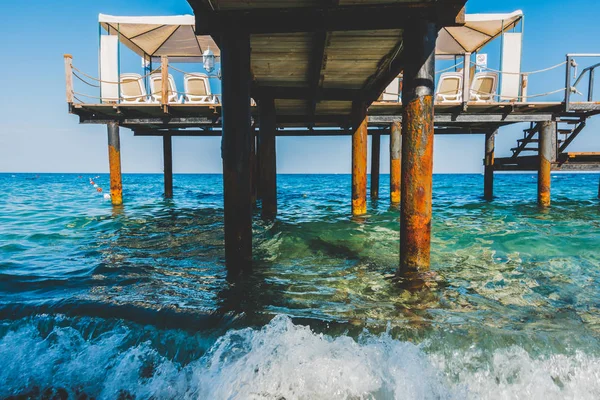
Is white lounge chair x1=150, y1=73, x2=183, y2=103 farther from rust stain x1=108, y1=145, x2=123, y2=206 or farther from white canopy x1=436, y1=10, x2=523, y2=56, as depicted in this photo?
white canopy x1=436, y1=10, x2=523, y2=56

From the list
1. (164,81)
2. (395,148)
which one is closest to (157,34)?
(164,81)

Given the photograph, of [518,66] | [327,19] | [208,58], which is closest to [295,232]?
[327,19]

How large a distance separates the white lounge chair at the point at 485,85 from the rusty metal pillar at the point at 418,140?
25.3ft

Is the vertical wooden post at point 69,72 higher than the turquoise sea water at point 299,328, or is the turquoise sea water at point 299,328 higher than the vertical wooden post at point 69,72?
A: the vertical wooden post at point 69,72

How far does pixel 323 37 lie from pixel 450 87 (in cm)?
724

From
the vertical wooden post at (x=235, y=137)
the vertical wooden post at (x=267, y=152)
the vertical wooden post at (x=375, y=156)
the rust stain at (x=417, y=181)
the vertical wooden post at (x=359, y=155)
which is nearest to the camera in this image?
the rust stain at (x=417, y=181)

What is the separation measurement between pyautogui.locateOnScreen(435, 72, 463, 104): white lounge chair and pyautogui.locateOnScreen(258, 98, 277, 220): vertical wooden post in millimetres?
5234

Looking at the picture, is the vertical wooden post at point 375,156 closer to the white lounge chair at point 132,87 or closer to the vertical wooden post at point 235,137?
the white lounge chair at point 132,87

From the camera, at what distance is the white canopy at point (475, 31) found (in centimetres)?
1080

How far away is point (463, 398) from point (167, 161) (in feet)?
50.0

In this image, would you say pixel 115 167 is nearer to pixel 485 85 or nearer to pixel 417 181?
pixel 417 181

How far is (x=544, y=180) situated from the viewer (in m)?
11.1

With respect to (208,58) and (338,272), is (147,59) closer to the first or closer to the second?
(208,58)

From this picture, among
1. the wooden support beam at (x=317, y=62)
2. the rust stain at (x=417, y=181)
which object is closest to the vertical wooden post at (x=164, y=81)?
the wooden support beam at (x=317, y=62)
